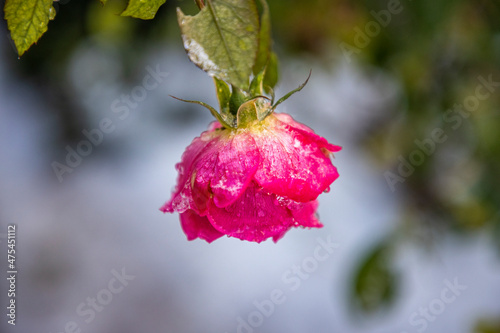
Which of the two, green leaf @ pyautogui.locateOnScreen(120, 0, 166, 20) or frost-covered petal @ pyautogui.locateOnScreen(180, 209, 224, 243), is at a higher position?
green leaf @ pyautogui.locateOnScreen(120, 0, 166, 20)

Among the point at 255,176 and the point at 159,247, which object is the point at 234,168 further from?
the point at 159,247

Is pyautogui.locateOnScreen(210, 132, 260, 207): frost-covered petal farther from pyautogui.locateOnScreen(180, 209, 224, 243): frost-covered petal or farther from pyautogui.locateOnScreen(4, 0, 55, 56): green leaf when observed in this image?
pyautogui.locateOnScreen(4, 0, 55, 56): green leaf

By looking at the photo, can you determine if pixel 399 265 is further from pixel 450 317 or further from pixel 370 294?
pixel 450 317

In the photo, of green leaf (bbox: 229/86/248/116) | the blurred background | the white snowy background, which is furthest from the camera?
the white snowy background

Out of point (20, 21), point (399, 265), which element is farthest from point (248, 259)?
point (20, 21)

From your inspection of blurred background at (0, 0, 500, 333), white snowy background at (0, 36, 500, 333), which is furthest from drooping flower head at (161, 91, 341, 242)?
Result: white snowy background at (0, 36, 500, 333)
